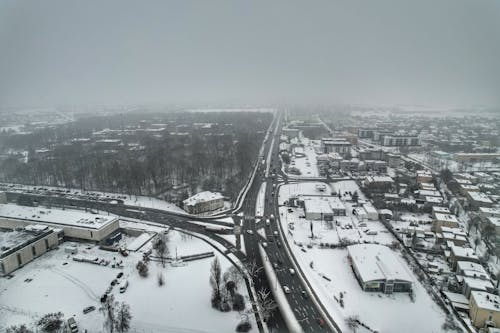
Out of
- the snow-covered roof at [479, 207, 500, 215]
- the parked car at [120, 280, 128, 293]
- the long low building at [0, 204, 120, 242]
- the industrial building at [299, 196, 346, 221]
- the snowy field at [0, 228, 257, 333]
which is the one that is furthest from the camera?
the industrial building at [299, 196, 346, 221]

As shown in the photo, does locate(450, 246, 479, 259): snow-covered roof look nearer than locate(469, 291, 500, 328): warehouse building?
No

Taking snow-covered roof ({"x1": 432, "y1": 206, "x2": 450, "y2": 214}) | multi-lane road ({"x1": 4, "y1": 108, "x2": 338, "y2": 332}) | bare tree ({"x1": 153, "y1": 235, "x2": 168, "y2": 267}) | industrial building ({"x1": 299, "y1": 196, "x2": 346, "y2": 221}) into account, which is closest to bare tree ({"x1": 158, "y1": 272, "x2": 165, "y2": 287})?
bare tree ({"x1": 153, "y1": 235, "x2": 168, "y2": 267})

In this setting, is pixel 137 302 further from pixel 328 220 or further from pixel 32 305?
pixel 328 220

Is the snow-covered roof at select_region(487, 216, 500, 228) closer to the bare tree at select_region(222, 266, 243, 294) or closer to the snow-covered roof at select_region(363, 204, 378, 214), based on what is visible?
the snow-covered roof at select_region(363, 204, 378, 214)

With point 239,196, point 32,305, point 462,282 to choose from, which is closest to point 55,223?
point 32,305

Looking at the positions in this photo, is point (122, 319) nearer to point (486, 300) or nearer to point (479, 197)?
point (486, 300)

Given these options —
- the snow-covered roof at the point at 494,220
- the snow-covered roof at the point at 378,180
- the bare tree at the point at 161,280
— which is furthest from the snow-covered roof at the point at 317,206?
the bare tree at the point at 161,280

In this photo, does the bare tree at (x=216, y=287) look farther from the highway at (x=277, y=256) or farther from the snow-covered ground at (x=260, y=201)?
the snow-covered ground at (x=260, y=201)
